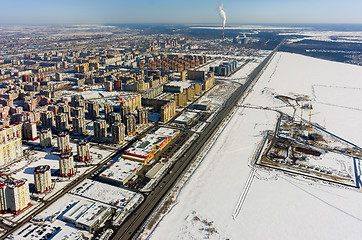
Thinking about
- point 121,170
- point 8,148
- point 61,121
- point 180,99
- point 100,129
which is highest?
point 180,99

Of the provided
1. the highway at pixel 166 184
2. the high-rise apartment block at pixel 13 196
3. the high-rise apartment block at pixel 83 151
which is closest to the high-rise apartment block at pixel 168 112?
the highway at pixel 166 184

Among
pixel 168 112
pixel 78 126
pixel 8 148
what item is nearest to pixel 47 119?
pixel 78 126

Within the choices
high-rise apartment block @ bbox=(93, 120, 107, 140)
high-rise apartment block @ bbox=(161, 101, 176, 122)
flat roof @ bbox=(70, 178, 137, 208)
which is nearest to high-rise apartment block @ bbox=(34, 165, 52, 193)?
flat roof @ bbox=(70, 178, 137, 208)

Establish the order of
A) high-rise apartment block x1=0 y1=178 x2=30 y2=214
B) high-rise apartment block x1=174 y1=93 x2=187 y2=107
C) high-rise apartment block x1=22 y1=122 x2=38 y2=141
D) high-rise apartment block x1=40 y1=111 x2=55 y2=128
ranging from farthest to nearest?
high-rise apartment block x1=174 y1=93 x2=187 y2=107 < high-rise apartment block x1=40 y1=111 x2=55 y2=128 < high-rise apartment block x1=22 y1=122 x2=38 y2=141 < high-rise apartment block x1=0 y1=178 x2=30 y2=214

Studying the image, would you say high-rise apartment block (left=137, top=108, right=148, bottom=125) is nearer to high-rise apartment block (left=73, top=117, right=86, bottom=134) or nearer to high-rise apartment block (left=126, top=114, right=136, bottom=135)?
high-rise apartment block (left=126, top=114, right=136, bottom=135)

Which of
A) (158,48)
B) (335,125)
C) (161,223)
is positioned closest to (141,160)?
(161,223)

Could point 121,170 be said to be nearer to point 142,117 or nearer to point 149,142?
point 149,142

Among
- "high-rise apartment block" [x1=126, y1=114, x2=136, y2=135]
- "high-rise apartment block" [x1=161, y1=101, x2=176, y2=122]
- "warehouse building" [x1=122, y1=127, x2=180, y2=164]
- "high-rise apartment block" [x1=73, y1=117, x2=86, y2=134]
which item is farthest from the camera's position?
"high-rise apartment block" [x1=161, y1=101, x2=176, y2=122]

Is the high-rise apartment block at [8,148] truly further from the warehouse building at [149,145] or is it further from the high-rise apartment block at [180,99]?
the high-rise apartment block at [180,99]

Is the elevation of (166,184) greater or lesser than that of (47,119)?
lesser

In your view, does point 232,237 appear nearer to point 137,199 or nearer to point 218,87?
point 137,199
